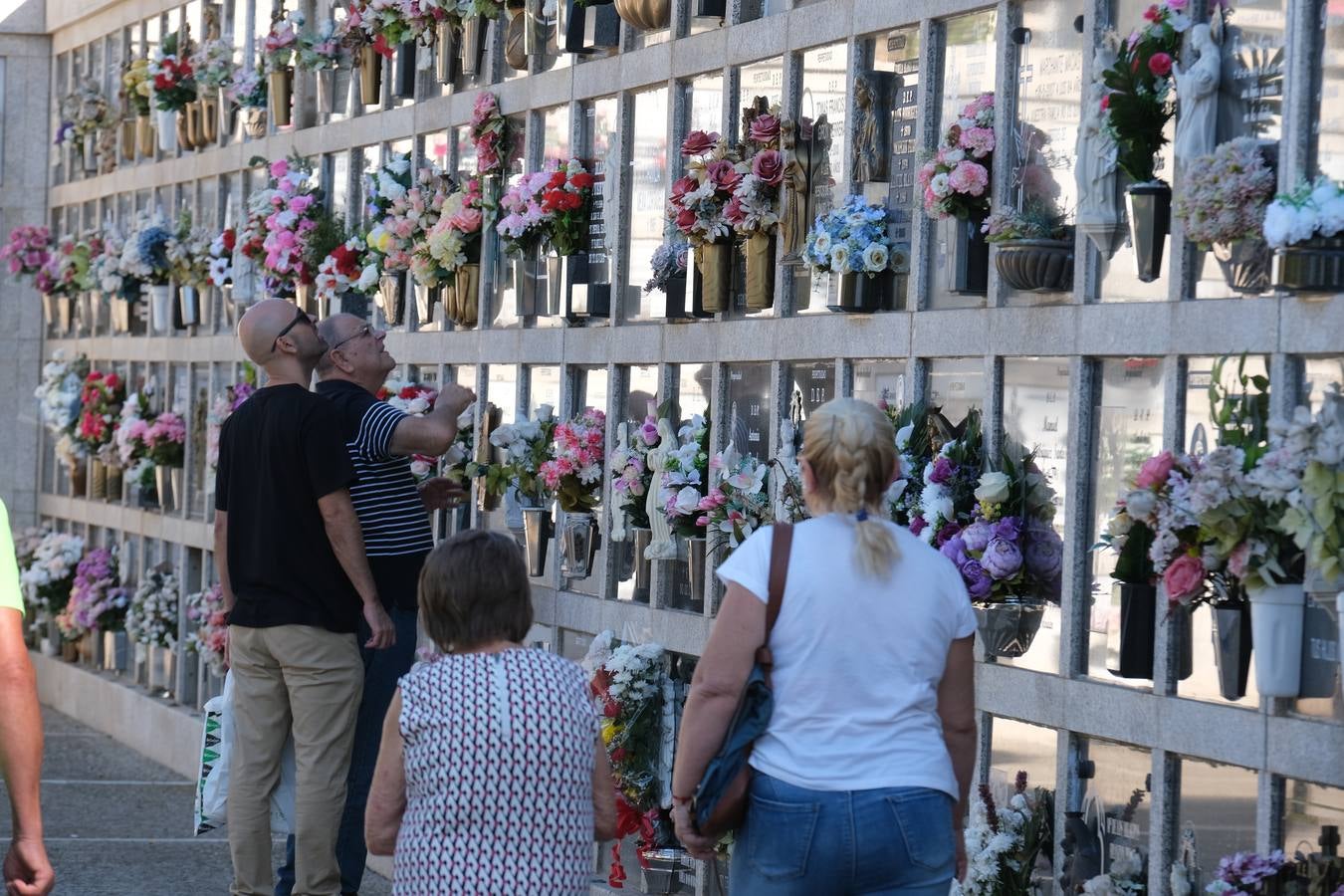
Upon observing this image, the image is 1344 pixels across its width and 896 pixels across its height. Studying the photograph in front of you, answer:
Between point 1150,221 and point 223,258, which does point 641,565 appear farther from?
point 223,258

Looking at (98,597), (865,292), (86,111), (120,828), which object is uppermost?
(86,111)

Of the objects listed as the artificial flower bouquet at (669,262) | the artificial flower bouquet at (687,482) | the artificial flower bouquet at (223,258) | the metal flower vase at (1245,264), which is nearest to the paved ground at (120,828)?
the artificial flower bouquet at (687,482)

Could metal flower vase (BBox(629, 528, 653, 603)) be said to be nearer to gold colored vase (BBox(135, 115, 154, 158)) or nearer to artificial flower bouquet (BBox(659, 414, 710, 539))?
artificial flower bouquet (BBox(659, 414, 710, 539))

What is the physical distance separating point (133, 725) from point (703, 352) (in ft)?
15.0

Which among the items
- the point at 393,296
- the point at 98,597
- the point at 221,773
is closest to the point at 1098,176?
the point at 221,773

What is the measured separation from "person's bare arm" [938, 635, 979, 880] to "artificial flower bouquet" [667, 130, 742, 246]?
2096 millimetres

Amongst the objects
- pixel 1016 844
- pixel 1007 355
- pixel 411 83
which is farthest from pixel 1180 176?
pixel 411 83

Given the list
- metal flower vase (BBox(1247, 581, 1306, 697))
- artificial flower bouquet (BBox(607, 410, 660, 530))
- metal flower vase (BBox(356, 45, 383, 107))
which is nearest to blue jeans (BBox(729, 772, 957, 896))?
metal flower vase (BBox(1247, 581, 1306, 697))

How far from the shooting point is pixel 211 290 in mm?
8750

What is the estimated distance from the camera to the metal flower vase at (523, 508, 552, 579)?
6.01m

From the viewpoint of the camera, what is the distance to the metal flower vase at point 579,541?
5.82m

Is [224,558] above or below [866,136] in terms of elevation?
below

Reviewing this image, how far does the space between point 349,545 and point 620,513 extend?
2.85 ft

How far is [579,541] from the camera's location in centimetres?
583
